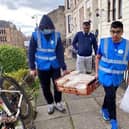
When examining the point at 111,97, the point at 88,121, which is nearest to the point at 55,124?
the point at 88,121

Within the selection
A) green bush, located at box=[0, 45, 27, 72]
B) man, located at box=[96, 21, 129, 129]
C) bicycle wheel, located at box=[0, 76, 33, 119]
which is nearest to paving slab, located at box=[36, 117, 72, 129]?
bicycle wheel, located at box=[0, 76, 33, 119]

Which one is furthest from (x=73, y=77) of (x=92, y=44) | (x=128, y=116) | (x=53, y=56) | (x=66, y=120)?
(x=92, y=44)

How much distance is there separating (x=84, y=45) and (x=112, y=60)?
2061mm

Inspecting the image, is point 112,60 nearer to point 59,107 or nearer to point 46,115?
point 59,107

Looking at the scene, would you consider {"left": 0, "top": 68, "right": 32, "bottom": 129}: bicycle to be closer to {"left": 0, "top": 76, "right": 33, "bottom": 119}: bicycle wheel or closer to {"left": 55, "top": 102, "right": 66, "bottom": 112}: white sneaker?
{"left": 0, "top": 76, "right": 33, "bottom": 119}: bicycle wheel

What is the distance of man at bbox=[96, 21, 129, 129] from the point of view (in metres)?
3.58

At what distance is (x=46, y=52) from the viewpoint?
433cm

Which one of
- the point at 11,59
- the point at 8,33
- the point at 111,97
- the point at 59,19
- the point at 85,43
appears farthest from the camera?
the point at 8,33

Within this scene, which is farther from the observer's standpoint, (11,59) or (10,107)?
(11,59)

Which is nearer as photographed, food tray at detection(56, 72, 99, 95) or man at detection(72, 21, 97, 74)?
food tray at detection(56, 72, 99, 95)

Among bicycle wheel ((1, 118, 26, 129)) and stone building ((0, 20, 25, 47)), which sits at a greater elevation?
stone building ((0, 20, 25, 47))

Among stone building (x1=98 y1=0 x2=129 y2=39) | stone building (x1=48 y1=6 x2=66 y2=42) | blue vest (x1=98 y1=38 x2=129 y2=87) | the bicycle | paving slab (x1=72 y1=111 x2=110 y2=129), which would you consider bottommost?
paving slab (x1=72 y1=111 x2=110 y2=129)

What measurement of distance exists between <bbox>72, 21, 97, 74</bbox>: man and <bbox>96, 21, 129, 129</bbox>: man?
5.80ft

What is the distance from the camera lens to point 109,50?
3.63 metres
